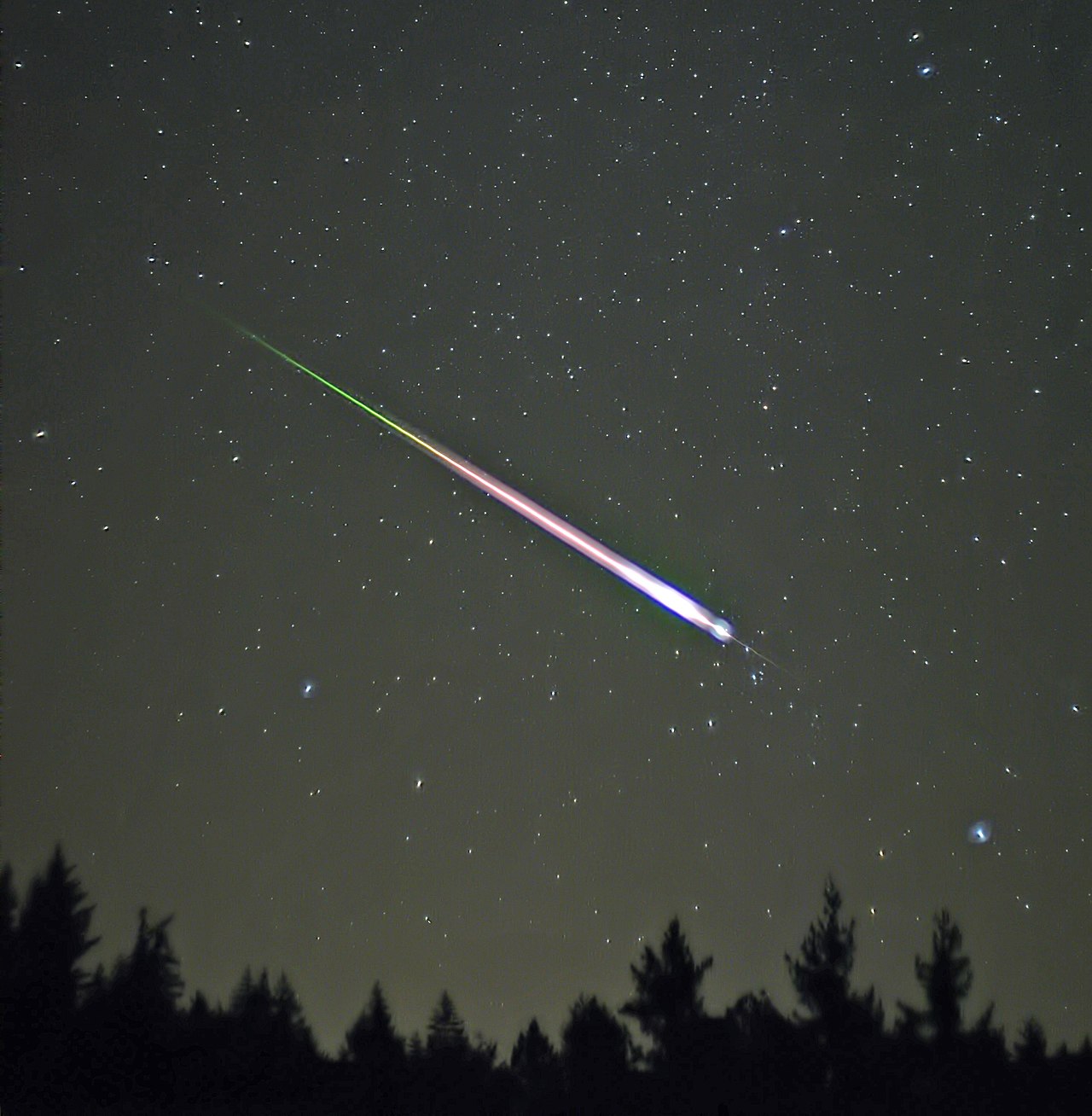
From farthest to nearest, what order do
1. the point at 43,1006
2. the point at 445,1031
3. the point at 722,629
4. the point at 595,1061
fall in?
the point at 43,1006, the point at 595,1061, the point at 445,1031, the point at 722,629

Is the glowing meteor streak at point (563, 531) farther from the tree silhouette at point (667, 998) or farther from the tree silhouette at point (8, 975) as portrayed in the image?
the tree silhouette at point (8, 975)

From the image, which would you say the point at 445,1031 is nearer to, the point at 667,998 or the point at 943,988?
the point at 667,998

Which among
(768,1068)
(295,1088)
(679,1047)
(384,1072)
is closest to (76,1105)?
(295,1088)

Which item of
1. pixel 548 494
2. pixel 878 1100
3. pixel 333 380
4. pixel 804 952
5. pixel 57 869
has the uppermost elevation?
pixel 333 380

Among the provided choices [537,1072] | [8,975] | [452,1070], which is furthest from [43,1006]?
[537,1072]

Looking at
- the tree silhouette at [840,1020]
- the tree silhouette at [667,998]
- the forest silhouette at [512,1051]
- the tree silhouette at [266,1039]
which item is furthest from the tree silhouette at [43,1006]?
the tree silhouette at [840,1020]

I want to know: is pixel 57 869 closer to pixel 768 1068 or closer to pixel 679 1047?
pixel 679 1047
